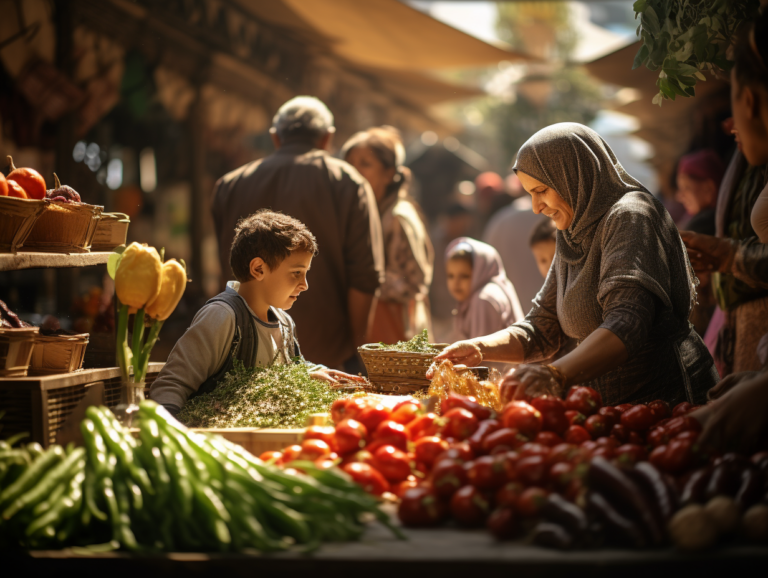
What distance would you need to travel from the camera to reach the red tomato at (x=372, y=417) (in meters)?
2.04

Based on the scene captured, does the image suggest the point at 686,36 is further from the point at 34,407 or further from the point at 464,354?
the point at 34,407

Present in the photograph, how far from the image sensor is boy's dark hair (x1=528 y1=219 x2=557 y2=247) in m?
4.54

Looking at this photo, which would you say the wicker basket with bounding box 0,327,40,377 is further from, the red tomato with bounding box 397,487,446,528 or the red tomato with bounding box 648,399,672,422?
the red tomato with bounding box 648,399,672,422

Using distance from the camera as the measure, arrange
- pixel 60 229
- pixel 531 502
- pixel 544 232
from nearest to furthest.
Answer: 1. pixel 531 502
2. pixel 60 229
3. pixel 544 232

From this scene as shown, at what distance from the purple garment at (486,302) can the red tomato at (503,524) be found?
10.3ft

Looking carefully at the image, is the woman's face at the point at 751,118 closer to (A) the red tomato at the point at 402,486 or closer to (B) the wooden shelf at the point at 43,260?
(A) the red tomato at the point at 402,486

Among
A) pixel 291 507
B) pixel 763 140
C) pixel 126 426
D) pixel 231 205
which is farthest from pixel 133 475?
pixel 231 205

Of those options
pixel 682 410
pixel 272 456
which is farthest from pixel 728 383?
pixel 272 456

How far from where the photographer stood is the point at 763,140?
2.05 m

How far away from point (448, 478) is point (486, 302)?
3.11 meters

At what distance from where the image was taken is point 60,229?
259cm

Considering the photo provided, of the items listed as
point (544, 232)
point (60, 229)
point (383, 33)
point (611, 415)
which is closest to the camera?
point (611, 415)

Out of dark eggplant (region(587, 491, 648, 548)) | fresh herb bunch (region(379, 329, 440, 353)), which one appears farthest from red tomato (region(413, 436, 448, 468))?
fresh herb bunch (region(379, 329, 440, 353))

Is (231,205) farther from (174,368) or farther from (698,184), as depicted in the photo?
(698,184)
